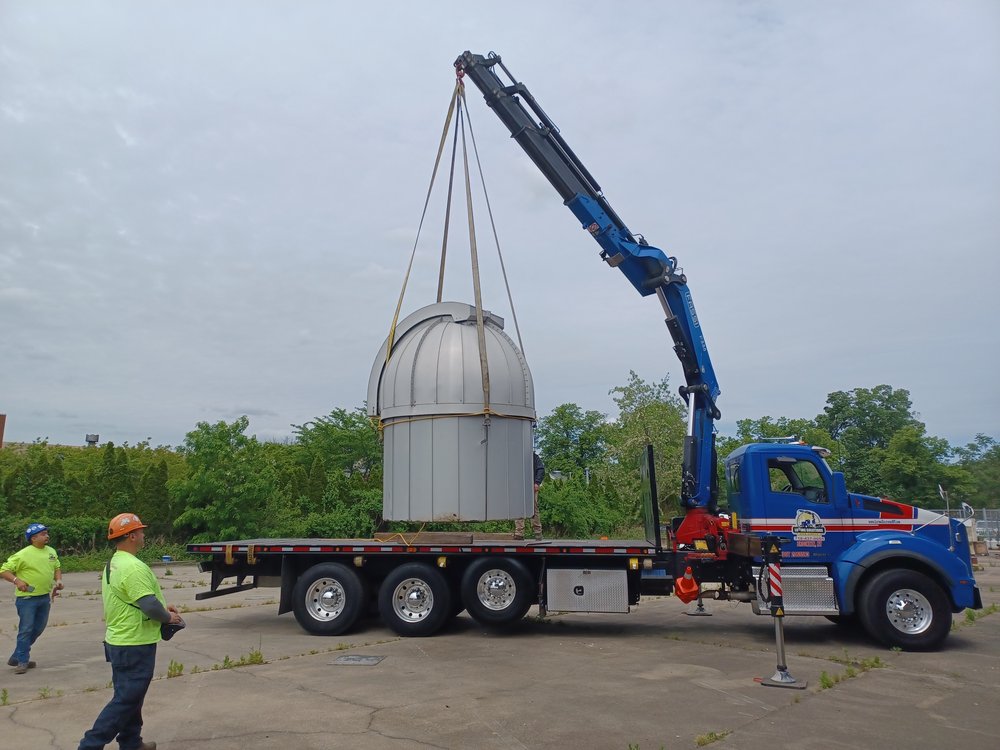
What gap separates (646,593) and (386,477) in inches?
188

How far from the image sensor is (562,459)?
172ft

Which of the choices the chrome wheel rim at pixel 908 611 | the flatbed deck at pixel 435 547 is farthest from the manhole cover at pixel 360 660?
the chrome wheel rim at pixel 908 611

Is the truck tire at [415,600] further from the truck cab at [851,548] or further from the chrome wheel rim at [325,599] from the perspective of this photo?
the truck cab at [851,548]

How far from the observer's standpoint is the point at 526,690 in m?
7.75

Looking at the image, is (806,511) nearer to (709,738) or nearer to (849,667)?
(849,667)

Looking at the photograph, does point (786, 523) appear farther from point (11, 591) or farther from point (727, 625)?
point (11, 591)

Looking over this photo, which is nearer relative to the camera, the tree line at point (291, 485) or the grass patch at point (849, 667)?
the grass patch at point (849, 667)

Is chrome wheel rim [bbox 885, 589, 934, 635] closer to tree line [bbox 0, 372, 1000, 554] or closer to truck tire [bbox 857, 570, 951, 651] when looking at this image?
truck tire [bbox 857, 570, 951, 651]

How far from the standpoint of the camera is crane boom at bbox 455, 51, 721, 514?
13.0 meters

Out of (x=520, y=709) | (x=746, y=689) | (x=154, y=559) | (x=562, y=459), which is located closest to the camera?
(x=520, y=709)

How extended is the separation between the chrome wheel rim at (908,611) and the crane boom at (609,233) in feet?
11.9

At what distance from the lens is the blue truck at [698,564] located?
1018cm

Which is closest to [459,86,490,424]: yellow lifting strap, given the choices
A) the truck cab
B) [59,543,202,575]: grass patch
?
the truck cab

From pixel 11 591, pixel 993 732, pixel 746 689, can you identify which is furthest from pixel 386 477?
pixel 11 591
